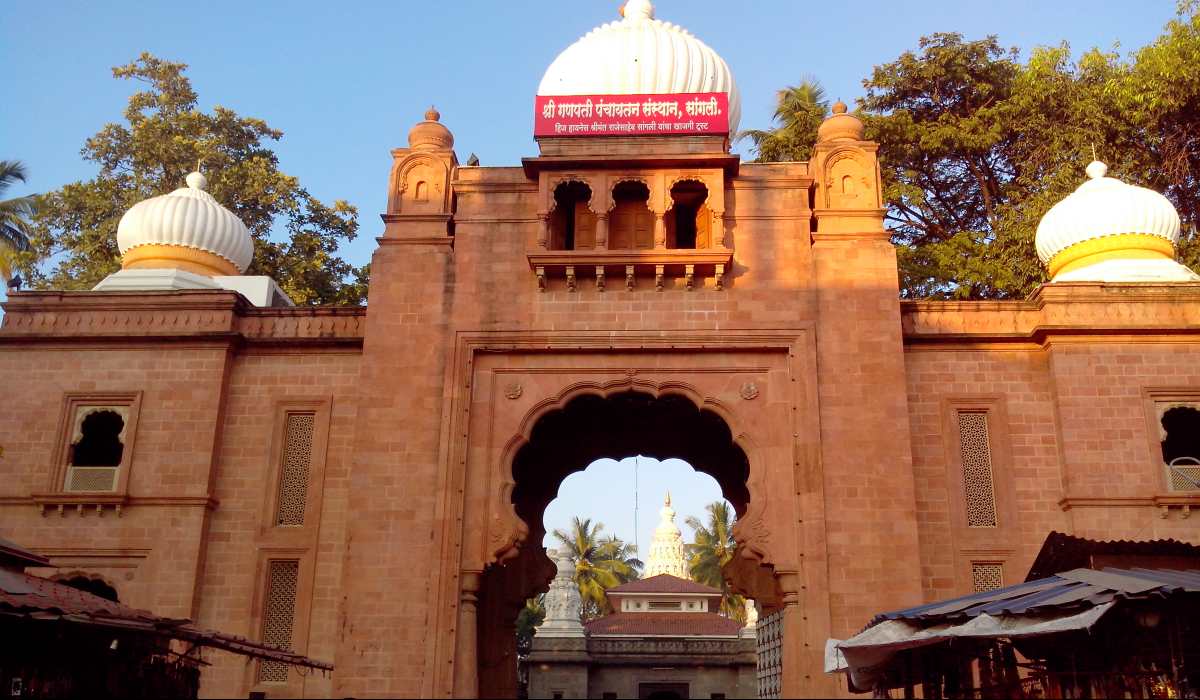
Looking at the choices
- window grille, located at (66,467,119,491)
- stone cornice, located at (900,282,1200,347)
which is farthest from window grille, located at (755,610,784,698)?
window grille, located at (66,467,119,491)

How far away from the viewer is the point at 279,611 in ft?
56.3

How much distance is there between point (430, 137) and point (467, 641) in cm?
793

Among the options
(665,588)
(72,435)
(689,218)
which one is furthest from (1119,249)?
(665,588)

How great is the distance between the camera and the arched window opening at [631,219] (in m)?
18.3

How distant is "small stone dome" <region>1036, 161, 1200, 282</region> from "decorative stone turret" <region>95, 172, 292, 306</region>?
45.8ft

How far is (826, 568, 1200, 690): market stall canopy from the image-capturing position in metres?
10.1

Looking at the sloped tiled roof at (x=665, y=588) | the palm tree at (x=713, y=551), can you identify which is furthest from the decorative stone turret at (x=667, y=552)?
the sloped tiled roof at (x=665, y=588)

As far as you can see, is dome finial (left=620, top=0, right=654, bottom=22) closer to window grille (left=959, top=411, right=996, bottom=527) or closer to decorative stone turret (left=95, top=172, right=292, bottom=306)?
decorative stone turret (left=95, top=172, right=292, bottom=306)

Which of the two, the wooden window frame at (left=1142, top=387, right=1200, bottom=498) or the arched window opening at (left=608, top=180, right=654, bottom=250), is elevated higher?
the arched window opening at (left=608, top=180, right=654, bottom=250)

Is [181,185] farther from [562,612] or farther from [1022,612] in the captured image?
[1022,612]

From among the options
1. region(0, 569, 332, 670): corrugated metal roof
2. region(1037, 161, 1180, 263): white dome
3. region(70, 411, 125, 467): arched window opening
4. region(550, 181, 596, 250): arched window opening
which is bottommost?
region(0, 569, 332, 670): corrugated metal roof

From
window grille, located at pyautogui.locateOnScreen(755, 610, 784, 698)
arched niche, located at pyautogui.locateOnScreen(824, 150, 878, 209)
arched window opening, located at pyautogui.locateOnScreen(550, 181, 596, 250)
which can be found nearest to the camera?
arched niche, located at pyautogui.locateOnScreen(824, 150, 878, 209)

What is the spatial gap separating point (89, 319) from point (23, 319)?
3.53 feet

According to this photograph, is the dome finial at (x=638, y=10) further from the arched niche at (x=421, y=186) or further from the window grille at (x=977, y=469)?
the window grille at (x=977, y=469)
